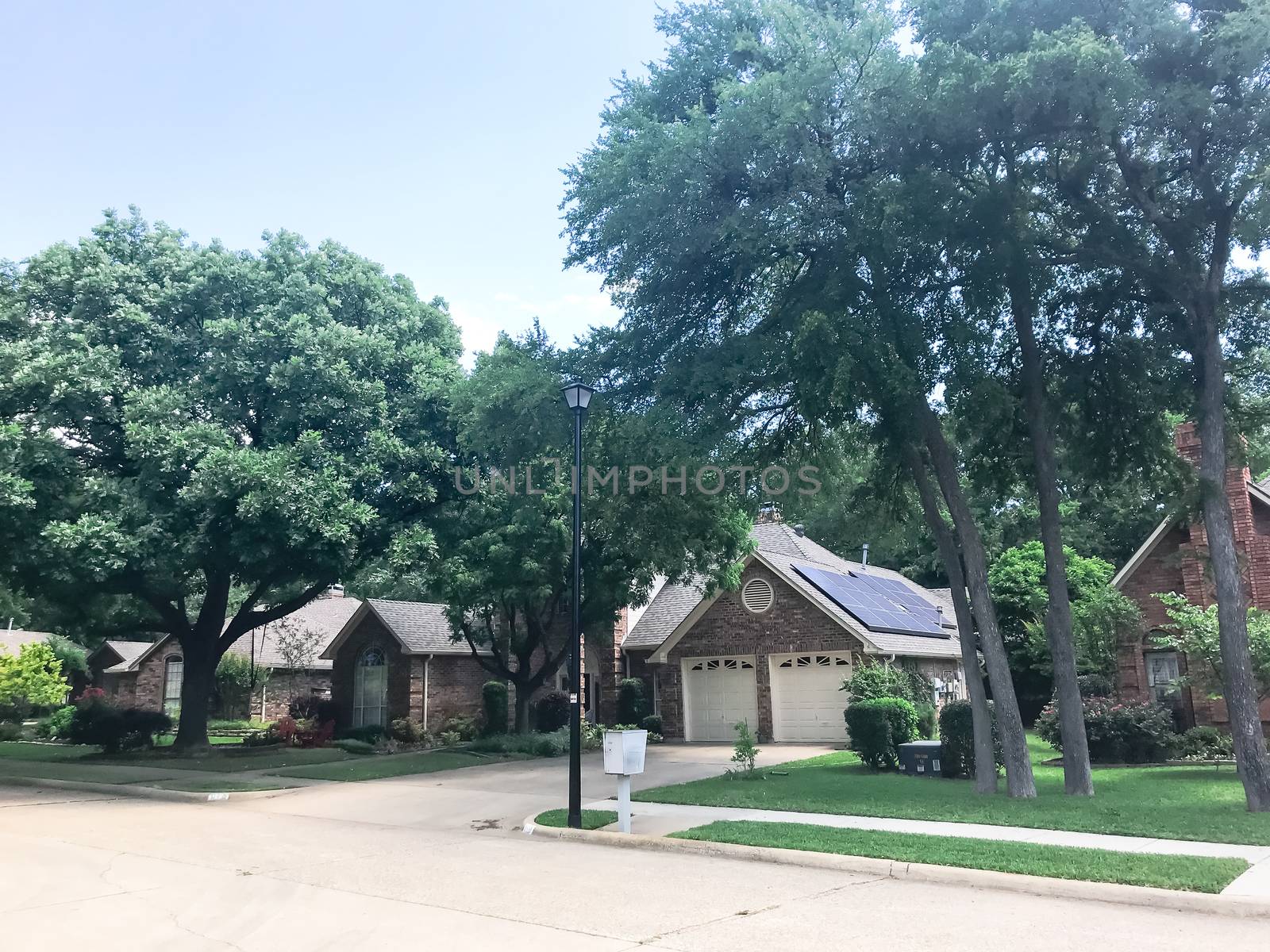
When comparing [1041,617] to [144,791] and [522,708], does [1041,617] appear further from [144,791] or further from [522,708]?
[144,791]

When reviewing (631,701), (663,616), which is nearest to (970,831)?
(631,701)

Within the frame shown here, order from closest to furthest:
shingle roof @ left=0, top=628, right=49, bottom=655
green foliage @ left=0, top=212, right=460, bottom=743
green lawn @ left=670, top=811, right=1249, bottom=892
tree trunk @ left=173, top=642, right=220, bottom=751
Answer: green lawn @ left=670, top=811, right=1249, bottom=892, green foliage @ left=0, top=212, right=460, bottom=743, tree trunk @ left=173, top=642, right=220, bottom=751, shingle roof @ left=0, top=628, right=49, bottom=655

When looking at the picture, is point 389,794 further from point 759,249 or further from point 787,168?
point 787,168

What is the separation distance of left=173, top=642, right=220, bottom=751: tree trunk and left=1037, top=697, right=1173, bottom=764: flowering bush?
815 inches

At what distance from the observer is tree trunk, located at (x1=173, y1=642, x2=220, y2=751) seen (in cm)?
2545

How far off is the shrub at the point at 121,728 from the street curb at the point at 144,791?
6.26 m

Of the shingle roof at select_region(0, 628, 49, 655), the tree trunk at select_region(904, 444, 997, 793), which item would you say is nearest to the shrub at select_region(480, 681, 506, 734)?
the tree trunk at select_region(904, 444, 997, 793)

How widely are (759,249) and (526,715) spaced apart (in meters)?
17.3

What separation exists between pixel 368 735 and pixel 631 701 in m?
7.97

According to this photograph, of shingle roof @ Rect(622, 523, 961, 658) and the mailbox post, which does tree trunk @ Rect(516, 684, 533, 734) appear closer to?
shingle roof @ Rect(622, 523, 961, 658)

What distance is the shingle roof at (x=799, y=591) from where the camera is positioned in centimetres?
2569

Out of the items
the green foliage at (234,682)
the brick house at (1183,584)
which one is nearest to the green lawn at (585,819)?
the brick house at (1183,584)

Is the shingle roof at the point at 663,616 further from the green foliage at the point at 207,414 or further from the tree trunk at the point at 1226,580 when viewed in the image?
the tree trunk at the point at 1226,580

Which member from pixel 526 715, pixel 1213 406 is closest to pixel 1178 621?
pixel 1213 406
